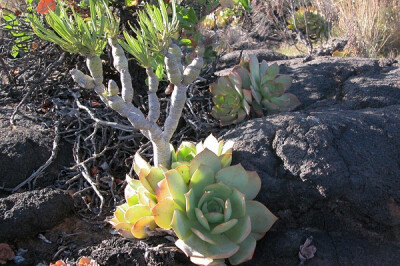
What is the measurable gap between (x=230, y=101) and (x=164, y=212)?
1.14 m

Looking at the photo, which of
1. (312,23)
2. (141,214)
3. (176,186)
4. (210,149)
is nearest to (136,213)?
(141,214)

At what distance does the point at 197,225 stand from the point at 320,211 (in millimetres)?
666

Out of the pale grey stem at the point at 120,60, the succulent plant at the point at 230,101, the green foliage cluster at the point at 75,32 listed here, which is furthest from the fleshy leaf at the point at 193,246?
the succulent plant at the point at 230,101

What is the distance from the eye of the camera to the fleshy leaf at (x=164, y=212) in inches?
70.1

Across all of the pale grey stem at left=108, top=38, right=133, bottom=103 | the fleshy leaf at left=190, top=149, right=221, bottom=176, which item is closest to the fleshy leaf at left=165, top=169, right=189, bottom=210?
the fleshy leaf at left=190, top=149, right=221, bottom=176

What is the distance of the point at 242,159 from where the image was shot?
2.21 metres

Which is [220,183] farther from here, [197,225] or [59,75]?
[59,75]

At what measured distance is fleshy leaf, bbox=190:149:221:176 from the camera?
193 centimetres

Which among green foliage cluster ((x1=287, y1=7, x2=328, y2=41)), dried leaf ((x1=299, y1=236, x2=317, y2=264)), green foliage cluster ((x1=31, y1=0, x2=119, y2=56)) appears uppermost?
green foliage cluster ((x1=31, y1=0, x2=119, y2=56))

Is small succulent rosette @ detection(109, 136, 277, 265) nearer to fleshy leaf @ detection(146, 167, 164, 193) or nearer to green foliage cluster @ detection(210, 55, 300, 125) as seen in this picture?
fleshy leaf @ detection(146, 167, 164, 193)

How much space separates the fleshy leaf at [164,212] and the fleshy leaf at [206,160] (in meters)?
0.20

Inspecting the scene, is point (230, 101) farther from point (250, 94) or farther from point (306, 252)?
point (306, 252)

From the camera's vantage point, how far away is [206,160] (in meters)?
1.95

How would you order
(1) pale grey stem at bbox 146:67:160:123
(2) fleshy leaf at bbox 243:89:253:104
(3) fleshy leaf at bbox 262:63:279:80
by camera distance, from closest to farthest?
(1) pale grey stem at bbox 146:67:160:123 → (2) fleshy leaf at bbox 243:89:253:104 → (3) fleshy leaf at bbox 262:63:279:80
